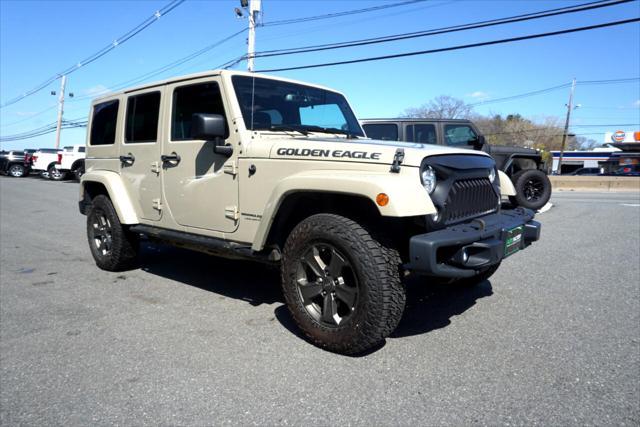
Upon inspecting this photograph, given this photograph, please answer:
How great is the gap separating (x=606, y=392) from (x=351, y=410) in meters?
1.44

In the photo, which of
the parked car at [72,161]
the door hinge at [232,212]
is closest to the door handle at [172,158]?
the door hinge at [232,212]

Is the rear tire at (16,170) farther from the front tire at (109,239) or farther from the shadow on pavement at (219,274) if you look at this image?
the front tire at (109,239)

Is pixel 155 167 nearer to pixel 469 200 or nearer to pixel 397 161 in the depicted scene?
pixel 397 161

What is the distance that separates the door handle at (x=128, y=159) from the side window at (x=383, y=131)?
554 centimetres

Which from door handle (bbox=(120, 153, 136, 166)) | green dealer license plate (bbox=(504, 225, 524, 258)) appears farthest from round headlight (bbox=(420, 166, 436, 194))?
door handle (bbox=(120, 153, 136, 166))

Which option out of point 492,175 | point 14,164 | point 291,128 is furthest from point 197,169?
point 14,164

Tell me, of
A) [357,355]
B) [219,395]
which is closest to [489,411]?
[357,355]

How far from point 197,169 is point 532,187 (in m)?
8.00

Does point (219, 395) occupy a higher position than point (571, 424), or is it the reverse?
point (571, 424)

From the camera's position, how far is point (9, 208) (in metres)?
11.4

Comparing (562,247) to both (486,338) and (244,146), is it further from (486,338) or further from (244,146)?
(244,146)

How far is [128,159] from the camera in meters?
4.82

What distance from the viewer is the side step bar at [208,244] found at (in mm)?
3545

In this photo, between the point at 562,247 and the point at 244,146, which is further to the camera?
the point at 562,247
